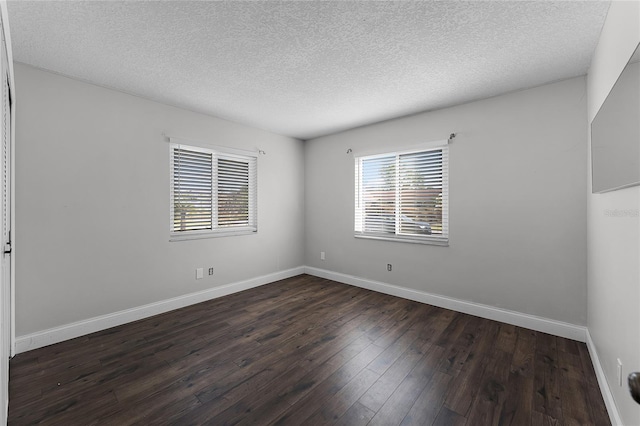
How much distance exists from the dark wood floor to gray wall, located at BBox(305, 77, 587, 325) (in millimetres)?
435

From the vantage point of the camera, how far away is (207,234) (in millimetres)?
3770

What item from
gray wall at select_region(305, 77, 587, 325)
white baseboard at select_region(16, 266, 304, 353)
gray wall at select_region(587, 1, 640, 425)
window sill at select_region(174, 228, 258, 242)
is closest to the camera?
gray wall at select_region(587, 1, 640, 425)

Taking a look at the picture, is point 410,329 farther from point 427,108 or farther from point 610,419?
point 427,108

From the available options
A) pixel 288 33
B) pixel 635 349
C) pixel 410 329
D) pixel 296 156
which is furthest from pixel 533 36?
pixel 296 156

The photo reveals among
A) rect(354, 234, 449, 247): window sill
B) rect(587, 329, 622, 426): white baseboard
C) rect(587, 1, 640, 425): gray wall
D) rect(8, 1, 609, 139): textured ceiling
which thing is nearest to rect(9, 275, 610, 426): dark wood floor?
rect(587, 329, 622, 426): white baseboard

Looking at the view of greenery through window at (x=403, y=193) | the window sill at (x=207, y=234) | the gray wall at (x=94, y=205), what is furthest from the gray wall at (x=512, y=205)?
the gray wall at (x=94, y=205)

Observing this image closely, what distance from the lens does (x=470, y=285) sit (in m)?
3.25

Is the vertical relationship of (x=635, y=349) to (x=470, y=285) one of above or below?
above

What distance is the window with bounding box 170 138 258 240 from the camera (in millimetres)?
3520

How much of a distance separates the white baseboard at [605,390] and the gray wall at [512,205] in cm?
50

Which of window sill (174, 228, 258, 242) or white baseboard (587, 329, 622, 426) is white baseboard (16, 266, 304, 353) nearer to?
window sill (174, 228, 258, 242)

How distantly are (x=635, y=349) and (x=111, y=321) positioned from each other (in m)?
4.10

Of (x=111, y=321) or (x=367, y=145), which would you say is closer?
(x=111, y=321)

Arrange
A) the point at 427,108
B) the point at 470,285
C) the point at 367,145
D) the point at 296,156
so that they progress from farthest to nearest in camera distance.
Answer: the point at 296,156
the point at 367,145
the point at 427,108
the point at 470,285
